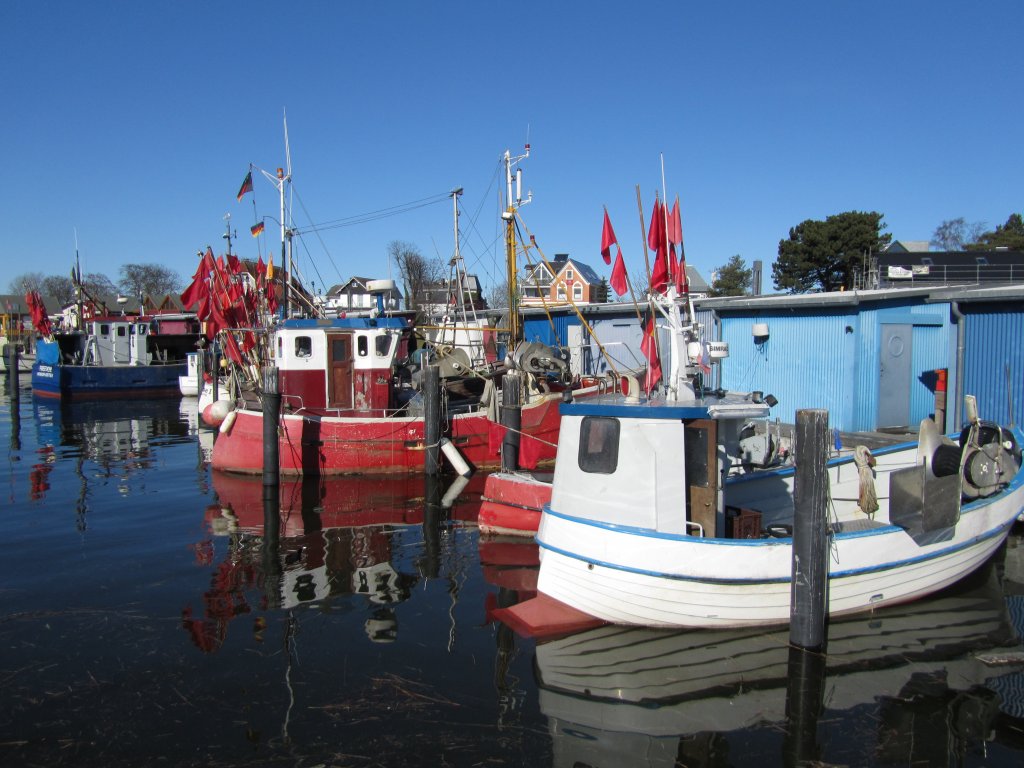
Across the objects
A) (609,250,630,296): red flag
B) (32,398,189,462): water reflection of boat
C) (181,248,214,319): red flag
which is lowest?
(32,398,189,462): water reflection of boat

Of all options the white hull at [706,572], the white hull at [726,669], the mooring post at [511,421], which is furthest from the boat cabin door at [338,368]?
the white hull at [726,669]

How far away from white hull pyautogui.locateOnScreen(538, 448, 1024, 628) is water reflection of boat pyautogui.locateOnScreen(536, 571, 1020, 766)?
10.1 inches

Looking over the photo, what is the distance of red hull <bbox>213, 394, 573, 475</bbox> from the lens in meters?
16.2

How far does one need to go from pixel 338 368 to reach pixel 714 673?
40.1 feet

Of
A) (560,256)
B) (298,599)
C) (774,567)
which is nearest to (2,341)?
(560,256)

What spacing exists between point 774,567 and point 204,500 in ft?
38.2

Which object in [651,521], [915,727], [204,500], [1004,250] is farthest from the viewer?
[1004,250]

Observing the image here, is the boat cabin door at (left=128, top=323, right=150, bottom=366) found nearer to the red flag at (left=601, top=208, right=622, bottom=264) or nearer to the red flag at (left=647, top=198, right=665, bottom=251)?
the red flag at (left=601, top=208, right=622, bottom=264)

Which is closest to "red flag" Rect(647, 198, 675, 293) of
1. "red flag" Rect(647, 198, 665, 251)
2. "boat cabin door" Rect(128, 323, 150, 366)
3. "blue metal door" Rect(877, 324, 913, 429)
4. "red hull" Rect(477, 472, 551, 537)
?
"red flag" Rect(647, 198, 665, 251)

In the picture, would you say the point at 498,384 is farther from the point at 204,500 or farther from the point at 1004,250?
the point at 1004,250

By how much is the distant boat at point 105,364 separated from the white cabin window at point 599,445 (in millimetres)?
35186

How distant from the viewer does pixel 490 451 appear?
1688cm

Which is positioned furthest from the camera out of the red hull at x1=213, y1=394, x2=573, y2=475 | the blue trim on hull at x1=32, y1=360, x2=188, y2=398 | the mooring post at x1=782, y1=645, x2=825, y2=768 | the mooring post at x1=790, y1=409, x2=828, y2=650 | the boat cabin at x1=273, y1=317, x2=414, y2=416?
the blue trim on hull at x1=32, y1=360, x2=188, y2=398

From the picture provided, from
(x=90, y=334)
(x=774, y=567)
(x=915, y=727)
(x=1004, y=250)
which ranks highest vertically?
(x=1004, y=250)
